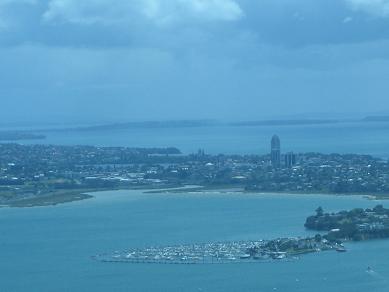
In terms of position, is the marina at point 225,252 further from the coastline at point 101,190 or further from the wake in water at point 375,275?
the coastline at point 101,190

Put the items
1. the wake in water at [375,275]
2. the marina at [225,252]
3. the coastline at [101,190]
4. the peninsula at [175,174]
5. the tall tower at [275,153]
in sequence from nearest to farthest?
1. the wake in water at [375,275]
2. the marina at [225,252]
3. the coastline at [101,190]
4. the peninsula at [175,174]
5. the tall tower at [275,153]

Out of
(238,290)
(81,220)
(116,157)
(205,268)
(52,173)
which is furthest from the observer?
(116,157)

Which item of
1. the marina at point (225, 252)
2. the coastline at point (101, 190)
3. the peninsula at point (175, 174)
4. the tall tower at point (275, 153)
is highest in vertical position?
the tall tower at point (275, 153)

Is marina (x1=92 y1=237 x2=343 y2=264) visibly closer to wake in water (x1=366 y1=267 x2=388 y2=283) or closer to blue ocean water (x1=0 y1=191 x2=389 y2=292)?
blue ocean water (x1=0 y1=191 x2=389 y2=292)

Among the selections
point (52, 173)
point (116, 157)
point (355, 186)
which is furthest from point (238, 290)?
point (116, 157)

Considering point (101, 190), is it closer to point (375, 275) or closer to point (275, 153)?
point (275, 153)

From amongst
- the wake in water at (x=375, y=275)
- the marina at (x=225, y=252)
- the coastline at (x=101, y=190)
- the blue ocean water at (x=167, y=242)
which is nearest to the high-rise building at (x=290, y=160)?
the coastline at (x=101, y=190)

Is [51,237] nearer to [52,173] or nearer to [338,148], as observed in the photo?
[52,173]

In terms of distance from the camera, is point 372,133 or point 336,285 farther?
point 372,133
